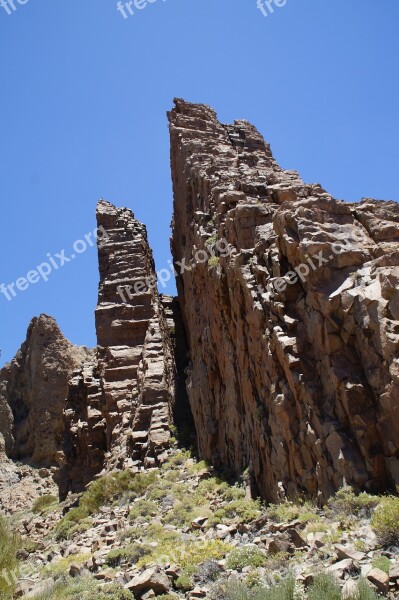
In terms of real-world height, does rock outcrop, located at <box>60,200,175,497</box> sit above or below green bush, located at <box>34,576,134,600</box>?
above

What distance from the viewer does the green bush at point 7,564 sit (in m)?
10.7

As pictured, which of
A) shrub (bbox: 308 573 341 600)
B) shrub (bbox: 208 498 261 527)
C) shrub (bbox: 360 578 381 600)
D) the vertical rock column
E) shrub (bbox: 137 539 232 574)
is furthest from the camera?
the vertical rock column

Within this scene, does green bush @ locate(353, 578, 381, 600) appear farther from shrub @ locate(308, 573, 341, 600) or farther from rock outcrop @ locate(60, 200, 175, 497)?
rock outcrop @ locate(60, 200, 175, 497)

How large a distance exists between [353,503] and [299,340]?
4471 millimetres

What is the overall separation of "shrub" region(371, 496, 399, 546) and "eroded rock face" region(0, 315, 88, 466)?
42.8 meters

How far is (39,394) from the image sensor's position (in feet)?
171

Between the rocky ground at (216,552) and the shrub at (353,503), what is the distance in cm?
2

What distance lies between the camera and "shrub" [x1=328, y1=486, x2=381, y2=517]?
9.64 meters

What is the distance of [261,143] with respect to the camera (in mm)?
36875

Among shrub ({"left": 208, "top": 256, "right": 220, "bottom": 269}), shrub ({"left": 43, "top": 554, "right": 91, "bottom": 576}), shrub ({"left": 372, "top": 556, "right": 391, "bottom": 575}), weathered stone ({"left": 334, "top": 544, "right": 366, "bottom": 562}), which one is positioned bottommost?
shrub ({"left": 43, "top": 554, "right": 91, "bottom": 576})

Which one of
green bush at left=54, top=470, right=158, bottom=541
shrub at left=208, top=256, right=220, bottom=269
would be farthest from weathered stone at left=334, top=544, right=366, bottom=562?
shrub at left=208, top=256, right=220, bottom=269

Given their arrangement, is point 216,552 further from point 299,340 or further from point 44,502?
point 44,502

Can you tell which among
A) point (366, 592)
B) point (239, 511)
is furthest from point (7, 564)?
point (366, 592)

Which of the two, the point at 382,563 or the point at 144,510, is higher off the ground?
the point at 144,510
